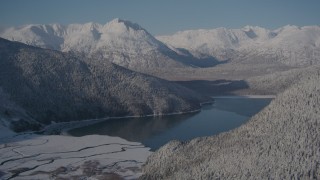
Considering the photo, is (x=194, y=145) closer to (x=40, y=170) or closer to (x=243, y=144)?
(x=243, y=144)

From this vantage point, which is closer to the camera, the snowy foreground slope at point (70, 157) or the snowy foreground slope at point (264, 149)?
the snowy foreground slope at point (264, 149)

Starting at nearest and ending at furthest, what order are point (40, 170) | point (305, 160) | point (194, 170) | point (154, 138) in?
point (305, 160)
point (194, 170)
point (40, 170)
point (154, 138)

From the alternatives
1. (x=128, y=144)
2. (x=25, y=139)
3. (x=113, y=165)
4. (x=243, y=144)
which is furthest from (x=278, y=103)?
(x=25, y=139)

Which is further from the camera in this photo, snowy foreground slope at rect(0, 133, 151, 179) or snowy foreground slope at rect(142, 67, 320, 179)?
snowy foreground slope at rect(0, 133, 151, 179)
